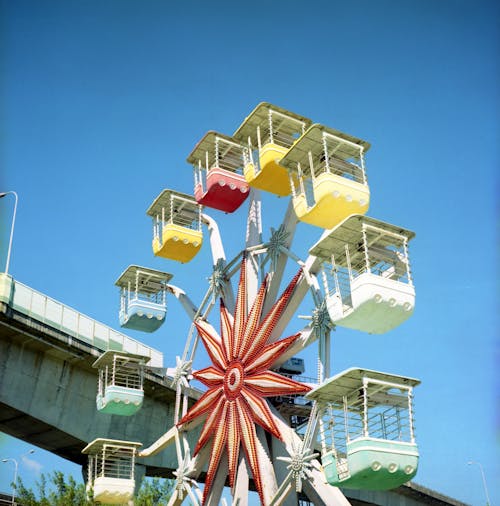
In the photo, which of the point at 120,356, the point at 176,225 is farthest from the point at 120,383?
the point at 176,225

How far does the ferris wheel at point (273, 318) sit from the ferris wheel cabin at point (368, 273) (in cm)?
3

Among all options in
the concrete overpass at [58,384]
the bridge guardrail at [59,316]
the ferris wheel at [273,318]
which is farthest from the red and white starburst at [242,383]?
the bridge guardrail at [59,316]

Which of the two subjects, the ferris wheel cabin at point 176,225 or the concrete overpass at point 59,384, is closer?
the ferris wheel cabin at point 176,225

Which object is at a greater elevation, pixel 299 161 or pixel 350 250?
pixel 299 161

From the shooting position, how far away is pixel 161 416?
3569 cm

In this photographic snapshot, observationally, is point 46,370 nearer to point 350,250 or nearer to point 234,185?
point 234,185

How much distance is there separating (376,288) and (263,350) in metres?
5.91

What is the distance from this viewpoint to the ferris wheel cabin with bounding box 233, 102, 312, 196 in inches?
903

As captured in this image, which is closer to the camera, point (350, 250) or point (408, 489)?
point (350, 250)

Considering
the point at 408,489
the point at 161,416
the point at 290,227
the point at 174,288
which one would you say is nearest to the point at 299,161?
the point at 290,227

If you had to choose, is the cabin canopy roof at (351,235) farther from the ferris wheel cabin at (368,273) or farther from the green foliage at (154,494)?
the green foliage at (154,494)

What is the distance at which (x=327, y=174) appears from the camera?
770 inches

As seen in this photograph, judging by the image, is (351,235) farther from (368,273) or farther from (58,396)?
(58,396)

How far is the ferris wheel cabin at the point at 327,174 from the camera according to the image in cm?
1956
